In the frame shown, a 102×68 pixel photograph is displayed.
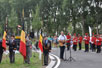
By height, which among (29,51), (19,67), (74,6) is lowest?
(19,67)

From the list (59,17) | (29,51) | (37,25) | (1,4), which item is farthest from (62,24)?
(29,51)

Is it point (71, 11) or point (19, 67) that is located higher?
point (71, 11)

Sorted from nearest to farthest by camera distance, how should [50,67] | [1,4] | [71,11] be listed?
[50,67], [71,11], [1,4]

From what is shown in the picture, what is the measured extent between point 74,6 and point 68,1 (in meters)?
2.49

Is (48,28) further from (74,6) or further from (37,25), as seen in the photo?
(74,6)

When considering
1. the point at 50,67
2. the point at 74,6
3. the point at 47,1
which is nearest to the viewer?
the point at 50,67

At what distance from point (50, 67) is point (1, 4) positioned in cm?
6152

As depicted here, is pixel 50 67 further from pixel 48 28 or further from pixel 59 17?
pixel 48 28

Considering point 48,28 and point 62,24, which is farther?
point 48,28

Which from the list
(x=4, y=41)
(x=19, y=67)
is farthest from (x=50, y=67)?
(x=4, y=41)

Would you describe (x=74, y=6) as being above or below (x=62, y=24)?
above

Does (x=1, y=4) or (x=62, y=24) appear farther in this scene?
(x=1, y=4)

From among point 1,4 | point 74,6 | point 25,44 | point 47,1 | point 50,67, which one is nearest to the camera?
point 50,67

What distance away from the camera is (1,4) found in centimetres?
6825
